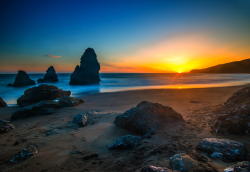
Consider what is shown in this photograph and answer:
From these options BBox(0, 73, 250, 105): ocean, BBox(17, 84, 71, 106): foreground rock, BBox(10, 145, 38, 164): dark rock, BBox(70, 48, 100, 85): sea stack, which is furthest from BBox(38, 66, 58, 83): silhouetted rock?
BBox(10, 145, 38, 164): dark rock

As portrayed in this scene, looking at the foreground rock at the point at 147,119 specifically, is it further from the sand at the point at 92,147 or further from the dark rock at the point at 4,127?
the dark rock at the point at 4,127

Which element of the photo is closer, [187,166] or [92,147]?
[187,166]

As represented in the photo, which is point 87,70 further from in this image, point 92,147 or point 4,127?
point 92,147

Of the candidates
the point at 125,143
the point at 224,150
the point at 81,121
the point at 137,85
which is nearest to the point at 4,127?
the point at 81,121

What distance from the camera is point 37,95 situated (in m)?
10.3

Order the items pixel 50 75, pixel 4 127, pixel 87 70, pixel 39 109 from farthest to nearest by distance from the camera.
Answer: pixel 50 75
pixel 87 70
pixel 39 109
pixel 4 127

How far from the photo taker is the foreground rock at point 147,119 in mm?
4059

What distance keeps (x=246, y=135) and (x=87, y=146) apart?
3.76m

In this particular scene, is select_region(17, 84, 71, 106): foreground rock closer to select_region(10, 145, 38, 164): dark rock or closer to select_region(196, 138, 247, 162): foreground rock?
select_region(10, 145, 38, 164): dark rock

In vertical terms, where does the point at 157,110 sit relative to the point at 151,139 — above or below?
above

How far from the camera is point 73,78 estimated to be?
4034 centimetres

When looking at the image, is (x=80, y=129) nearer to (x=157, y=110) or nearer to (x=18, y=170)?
(x=18, y=170)

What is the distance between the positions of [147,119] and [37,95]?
9.35 meters

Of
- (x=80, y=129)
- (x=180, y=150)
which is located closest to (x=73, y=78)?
(x=80, y=129)
